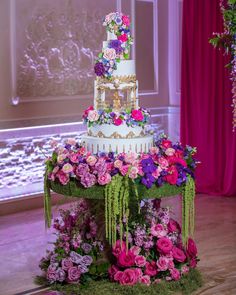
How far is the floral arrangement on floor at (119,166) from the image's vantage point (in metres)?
4.20

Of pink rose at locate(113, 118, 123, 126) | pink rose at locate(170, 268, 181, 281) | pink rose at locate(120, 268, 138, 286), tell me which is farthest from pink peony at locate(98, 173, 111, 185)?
pink rose at locate(170, 268, 181, 281)

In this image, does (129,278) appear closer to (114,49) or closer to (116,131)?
(116,131)

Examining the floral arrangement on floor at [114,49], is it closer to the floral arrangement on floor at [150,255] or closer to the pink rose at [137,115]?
the pink rose at [137,115]

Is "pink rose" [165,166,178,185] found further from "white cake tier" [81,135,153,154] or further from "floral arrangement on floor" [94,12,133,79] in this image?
"floral arrangement on floor" [94,12,133,79]

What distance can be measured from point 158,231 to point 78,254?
0.53 meters

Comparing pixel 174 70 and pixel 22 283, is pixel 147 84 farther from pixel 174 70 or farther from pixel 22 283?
pixel 22 283

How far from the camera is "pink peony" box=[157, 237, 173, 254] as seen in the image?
4383 mm

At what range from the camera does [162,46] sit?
7945 mm

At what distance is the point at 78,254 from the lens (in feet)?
14.5

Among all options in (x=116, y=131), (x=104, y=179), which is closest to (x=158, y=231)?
(x=104, y=179)

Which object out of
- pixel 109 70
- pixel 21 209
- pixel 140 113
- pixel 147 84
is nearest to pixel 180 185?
pixel 140 113

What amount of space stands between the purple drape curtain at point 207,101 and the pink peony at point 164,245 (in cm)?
288

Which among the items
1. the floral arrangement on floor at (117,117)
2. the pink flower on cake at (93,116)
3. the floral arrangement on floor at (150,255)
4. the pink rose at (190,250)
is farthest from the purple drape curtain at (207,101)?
the pink flower on cake at (93,116)

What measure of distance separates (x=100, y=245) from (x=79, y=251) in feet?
0.46
